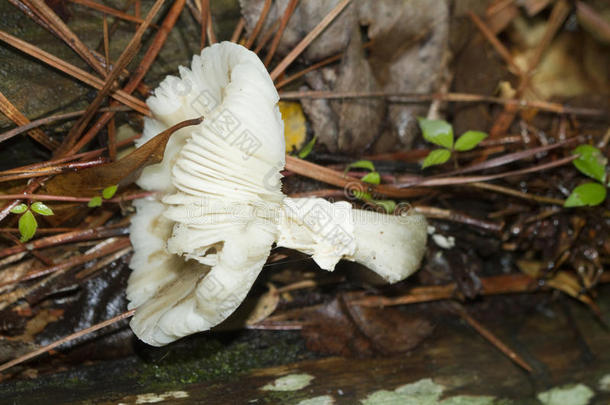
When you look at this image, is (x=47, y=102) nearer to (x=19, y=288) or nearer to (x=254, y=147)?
(x=19, y=288)

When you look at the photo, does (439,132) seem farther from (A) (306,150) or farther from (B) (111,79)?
(B) (111,79)

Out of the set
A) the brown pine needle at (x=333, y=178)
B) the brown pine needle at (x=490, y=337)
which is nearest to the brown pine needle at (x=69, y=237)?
the brown pine needle at (x=333, y=178)

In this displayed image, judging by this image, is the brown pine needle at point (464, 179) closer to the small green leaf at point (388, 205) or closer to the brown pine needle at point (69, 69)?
the small green leaf at point (388, 205)

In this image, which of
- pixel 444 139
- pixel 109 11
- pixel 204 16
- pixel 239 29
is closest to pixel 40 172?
pixel 109 11

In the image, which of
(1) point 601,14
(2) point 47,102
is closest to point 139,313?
(2) point 47,102

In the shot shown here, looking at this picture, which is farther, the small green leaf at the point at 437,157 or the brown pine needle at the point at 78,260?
the small green leaf at the point at 437,157

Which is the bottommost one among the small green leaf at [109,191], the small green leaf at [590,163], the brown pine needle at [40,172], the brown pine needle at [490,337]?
the brown pine needle at [490,337]

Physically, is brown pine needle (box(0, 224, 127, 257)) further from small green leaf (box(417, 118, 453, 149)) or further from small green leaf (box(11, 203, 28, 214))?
small green leaf (box(417, 118, 453, 149))

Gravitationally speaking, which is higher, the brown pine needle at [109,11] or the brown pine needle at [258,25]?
the brown pine needle at [109,11]

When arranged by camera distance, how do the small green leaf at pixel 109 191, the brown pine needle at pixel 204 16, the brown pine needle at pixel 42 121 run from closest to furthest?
the brown pine needle at pixel 42 121
the small green leaf at pixel 109 191
the brown pine needle at pixel 204 16
